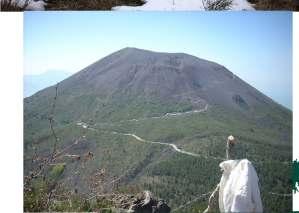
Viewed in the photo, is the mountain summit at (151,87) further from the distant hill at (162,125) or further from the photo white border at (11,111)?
the photo white border at (11,111)

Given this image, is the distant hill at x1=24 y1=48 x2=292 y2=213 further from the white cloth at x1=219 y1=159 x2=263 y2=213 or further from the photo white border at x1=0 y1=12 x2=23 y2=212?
the white cloth at x1=219 y1=159 x2=263 y2=213

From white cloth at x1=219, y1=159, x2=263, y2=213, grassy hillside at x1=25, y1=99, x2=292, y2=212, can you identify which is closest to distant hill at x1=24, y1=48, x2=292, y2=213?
grassy hillside at x1=25, y1=99, x2=292, y2=212

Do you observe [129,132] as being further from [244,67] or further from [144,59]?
[244,67]

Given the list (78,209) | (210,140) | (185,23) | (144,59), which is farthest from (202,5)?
(78,209)

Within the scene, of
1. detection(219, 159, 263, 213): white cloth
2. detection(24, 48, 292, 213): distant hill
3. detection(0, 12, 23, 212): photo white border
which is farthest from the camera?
detection(24, 48, 292, 213): distant hill

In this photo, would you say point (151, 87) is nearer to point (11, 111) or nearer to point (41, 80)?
point (41, 80)

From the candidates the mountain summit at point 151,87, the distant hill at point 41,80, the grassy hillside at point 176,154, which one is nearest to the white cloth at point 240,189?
the grassy hillside at point 176,154

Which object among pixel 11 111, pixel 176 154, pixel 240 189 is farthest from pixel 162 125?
pixel 11 111
